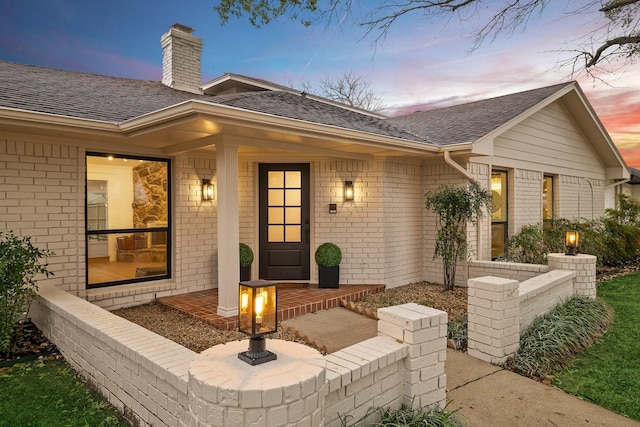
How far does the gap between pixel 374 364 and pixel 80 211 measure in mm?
4637

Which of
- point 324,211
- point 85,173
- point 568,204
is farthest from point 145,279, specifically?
point 568,204

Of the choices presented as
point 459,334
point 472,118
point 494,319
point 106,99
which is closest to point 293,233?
point 459,334

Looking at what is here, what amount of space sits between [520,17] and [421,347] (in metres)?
6.89

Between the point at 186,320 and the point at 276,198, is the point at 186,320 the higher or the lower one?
the lower one

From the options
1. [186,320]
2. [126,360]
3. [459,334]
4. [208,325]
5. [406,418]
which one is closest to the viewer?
[406,418]

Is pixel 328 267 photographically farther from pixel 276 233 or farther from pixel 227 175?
pixel 227 175

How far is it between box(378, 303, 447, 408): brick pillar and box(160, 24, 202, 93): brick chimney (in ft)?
24.7

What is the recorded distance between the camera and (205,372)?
1.93 metres

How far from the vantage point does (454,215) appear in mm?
6688

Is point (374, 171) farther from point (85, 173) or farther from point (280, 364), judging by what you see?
point (280, 364)

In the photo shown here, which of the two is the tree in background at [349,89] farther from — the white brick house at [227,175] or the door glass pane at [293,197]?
the door glass pane at [293,197]

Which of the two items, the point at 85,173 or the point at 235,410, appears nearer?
the point at 235,410

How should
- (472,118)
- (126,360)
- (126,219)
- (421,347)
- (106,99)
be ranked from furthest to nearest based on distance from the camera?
(472,118) < (106,99) < (126,219) < (126,360) < (421,347)

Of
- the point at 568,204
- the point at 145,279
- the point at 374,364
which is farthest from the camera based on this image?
the point at 568,204
